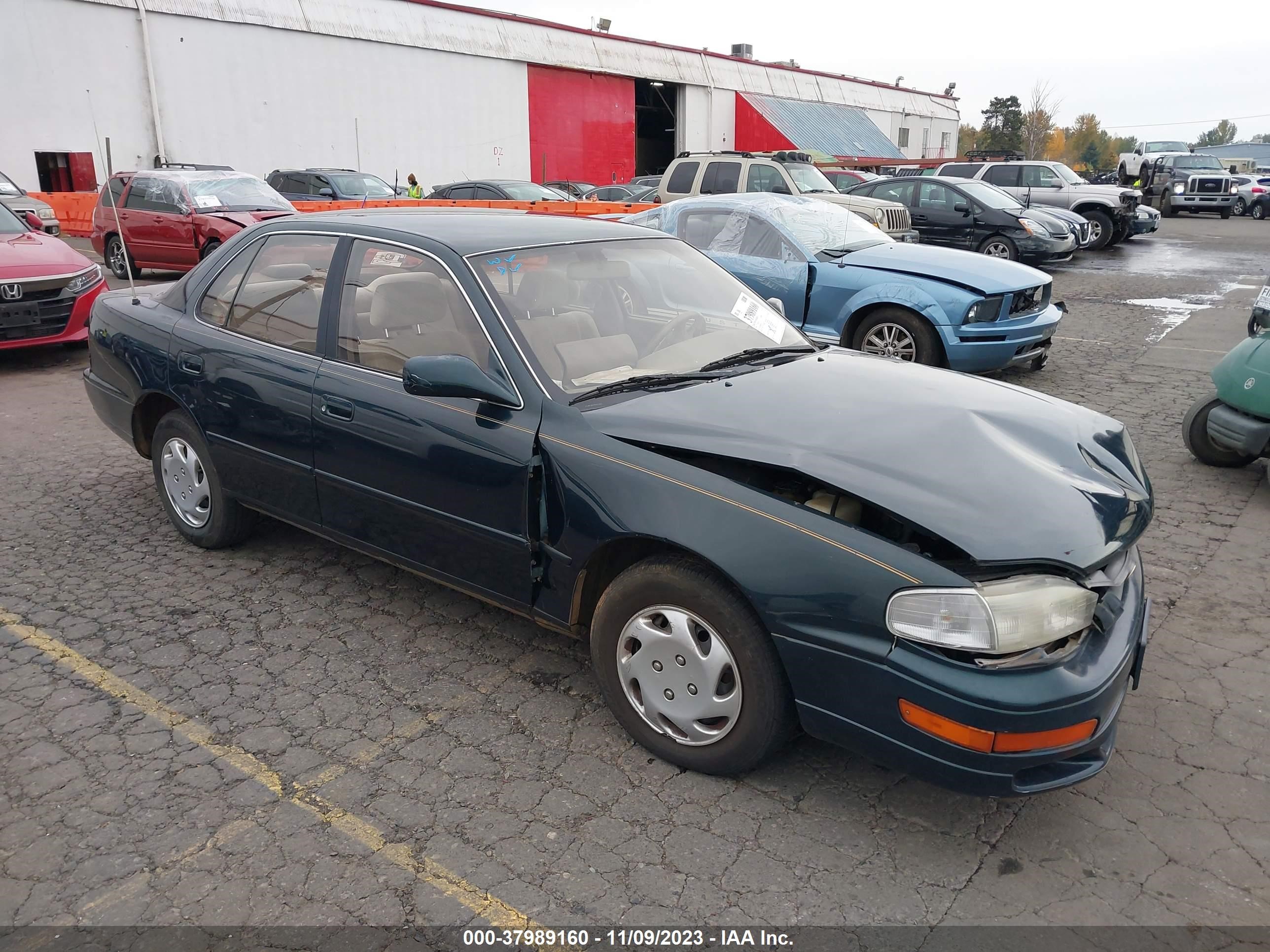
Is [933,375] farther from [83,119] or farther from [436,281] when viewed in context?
[83,119]

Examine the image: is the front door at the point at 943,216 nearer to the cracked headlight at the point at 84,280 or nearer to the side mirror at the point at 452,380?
the cracked headlight at the point at 84,280

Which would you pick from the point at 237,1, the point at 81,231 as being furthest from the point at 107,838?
the point at 237,1

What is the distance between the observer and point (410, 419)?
3484mm

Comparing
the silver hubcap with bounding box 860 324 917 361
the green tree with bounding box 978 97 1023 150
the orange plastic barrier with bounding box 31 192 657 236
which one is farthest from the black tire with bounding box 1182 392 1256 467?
the green tree with bounding box 978 97 1023 150

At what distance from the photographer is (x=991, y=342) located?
7641 mm

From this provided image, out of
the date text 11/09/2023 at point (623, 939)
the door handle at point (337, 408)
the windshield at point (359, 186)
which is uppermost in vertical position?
the windshield at point (359, 186)

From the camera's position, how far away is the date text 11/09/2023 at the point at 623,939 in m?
2.39

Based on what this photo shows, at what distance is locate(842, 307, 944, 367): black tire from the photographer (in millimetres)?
7652

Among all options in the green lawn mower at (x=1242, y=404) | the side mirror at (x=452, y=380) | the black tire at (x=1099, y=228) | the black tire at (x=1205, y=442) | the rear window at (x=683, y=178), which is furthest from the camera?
the black tire at (x=1099, y=228)

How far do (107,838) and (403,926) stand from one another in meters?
1.00

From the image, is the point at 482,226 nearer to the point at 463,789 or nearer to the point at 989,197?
the point at 463,789

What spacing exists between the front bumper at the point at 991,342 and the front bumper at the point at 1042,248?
27.8 feet

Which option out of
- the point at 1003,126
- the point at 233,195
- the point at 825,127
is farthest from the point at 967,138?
the point at 233,195

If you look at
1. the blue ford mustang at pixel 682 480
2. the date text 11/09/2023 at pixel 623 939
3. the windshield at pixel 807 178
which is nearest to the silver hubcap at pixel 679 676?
the blue ford mustang at pixel 682 480
